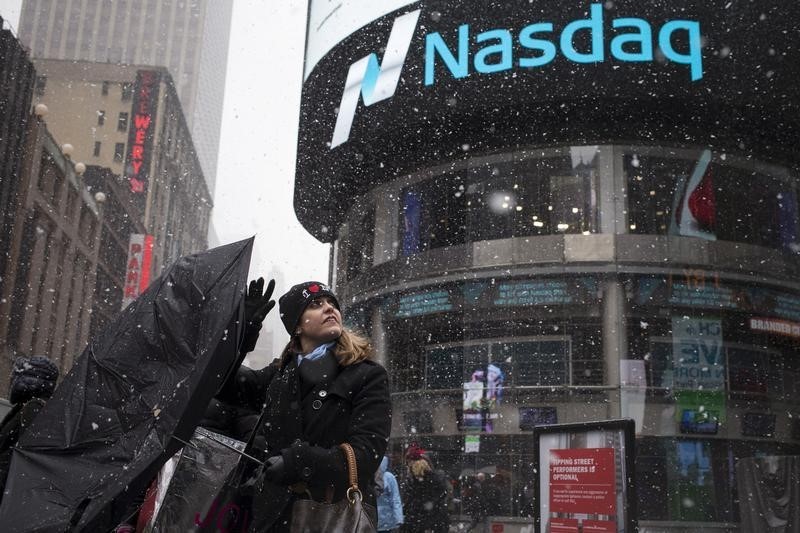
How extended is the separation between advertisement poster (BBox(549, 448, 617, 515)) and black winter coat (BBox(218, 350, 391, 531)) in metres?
2.75

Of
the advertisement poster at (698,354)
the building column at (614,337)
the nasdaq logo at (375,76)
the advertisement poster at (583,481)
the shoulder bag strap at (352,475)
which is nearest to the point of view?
the shoulder bag strap at (352,475)

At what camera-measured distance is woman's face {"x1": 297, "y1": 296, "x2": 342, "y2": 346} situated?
10.5ft

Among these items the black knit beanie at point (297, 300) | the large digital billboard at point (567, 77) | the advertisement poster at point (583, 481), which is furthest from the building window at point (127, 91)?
the black knit beanie at point (297, 300)

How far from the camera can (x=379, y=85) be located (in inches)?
1056

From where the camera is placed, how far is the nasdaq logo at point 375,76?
2648 cm

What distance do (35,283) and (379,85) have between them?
17785 mm

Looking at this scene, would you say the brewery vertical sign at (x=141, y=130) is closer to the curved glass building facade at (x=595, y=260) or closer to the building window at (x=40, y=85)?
the building window at (x=40, y=85)

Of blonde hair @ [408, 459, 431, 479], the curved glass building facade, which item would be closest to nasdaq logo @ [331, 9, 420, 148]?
the curved glass building facade

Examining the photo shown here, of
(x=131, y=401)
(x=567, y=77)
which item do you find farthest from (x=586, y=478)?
(x=567, y=77)

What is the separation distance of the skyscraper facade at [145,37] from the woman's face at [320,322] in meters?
116

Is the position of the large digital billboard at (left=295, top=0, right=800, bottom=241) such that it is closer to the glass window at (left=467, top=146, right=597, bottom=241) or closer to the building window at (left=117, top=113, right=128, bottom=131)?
the glass window at (left=467, top=146, right=597, bottom=241)

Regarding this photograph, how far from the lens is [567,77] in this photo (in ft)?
79.2

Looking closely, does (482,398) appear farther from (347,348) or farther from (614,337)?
(347,348)

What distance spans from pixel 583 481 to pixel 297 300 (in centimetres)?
309
